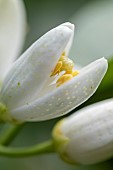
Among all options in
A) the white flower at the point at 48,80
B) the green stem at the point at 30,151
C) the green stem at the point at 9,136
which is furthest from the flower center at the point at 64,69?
the green stem at the point at 9,136

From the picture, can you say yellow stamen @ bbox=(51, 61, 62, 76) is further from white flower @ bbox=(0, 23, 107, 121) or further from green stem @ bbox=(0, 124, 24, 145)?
green stem @ bbox=(0, 124, 24, 145)

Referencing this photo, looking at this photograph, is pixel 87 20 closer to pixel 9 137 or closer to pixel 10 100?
pixel 9 137

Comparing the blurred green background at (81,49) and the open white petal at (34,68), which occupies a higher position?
the open white petal at (34,68)

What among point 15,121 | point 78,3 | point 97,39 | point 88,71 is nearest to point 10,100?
point 15,121

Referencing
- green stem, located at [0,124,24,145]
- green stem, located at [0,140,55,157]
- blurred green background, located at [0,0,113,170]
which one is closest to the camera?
green stem, located at [0,140,55,157]

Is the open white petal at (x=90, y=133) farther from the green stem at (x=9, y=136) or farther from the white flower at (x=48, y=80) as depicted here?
the green stem at (x=9, y=136)

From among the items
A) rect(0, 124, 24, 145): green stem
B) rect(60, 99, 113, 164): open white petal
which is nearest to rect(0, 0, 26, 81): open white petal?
rect(0, 124, 24, 145): green stem
